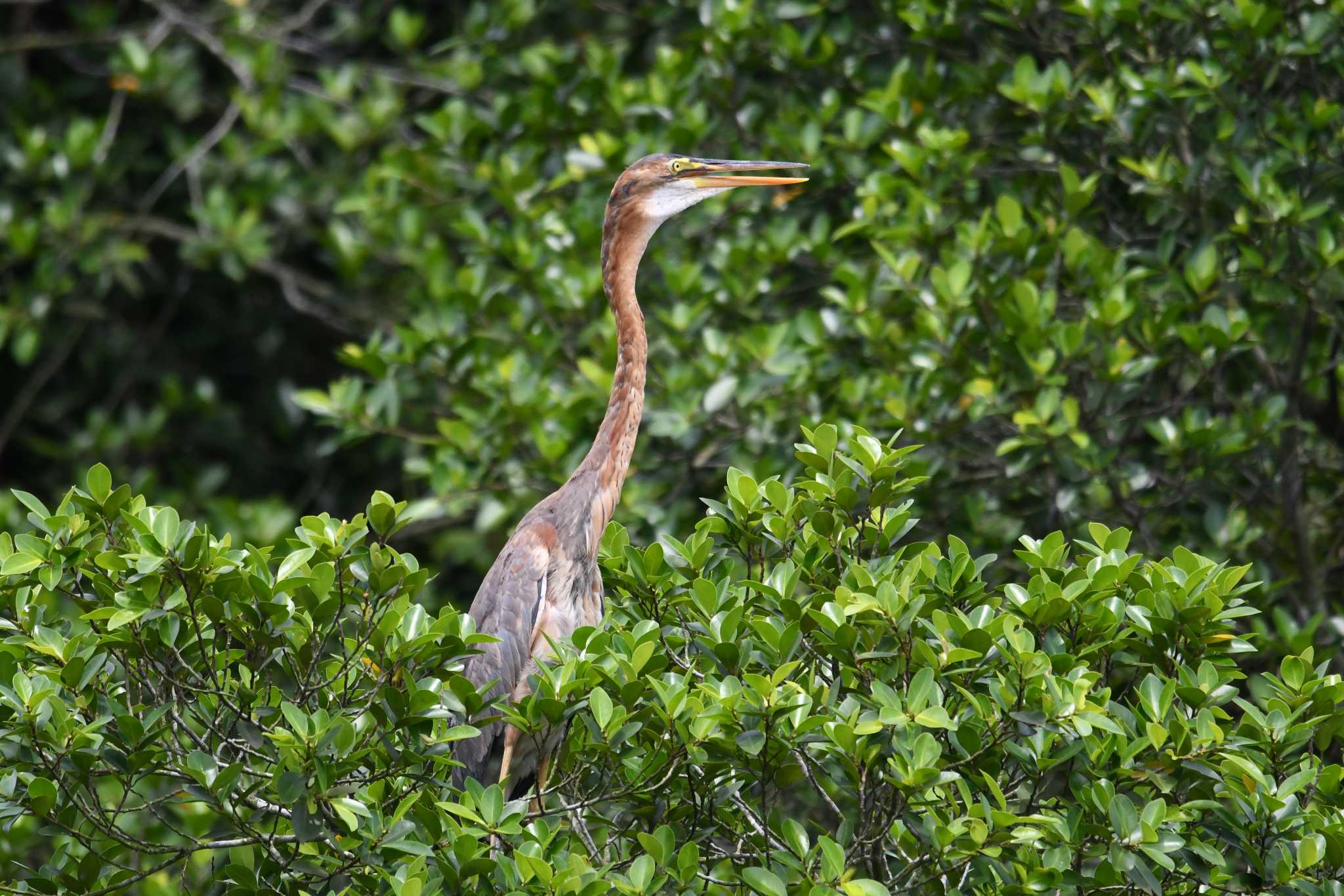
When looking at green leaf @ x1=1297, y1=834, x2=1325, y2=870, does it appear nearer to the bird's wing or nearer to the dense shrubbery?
the dense shrubbery

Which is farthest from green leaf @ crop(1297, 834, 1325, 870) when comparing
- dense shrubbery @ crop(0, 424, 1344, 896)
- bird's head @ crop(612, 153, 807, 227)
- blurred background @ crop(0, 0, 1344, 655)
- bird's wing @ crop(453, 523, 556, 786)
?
bird's head @ crop(612, 153, 807, 227)

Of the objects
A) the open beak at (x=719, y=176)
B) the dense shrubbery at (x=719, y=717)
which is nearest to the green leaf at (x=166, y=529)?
the dense shrubbery at (x=719, y=717)

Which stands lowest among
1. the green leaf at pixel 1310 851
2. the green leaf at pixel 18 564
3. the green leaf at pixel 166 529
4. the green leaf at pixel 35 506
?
the green leaf at pixel 1310 851

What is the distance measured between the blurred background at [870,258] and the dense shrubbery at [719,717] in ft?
3.95

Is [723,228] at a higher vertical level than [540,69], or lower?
lower

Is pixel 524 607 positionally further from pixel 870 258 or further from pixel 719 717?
pixel 870 258

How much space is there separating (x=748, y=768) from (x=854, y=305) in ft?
7.79

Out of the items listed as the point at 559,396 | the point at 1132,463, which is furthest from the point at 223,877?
the point at 1132,463

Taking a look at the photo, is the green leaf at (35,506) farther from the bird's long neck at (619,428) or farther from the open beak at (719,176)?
the open beak at (719,176)

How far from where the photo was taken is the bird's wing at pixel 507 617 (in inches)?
160

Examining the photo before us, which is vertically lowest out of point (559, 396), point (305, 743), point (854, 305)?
point (559, 396)

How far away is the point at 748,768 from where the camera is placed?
2.88 m

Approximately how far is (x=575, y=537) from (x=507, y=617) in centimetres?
30

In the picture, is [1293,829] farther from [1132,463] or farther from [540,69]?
[540,69]
